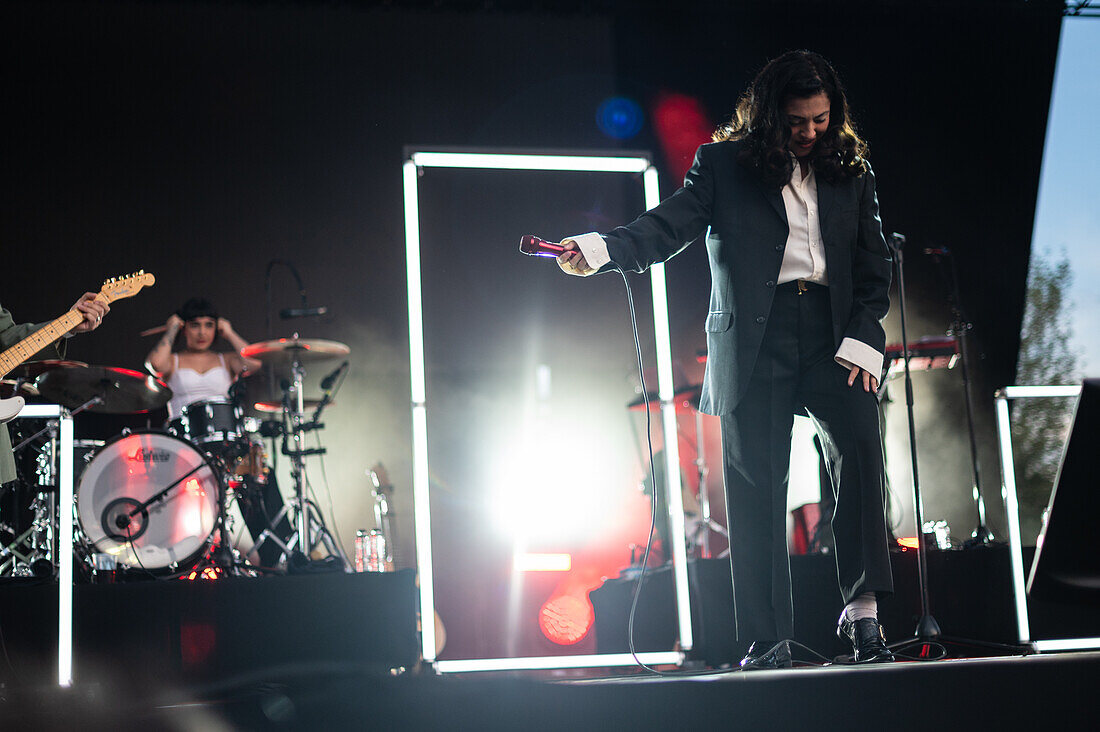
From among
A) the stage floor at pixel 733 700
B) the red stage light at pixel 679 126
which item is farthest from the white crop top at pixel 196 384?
the stage floor at pixel 733 700

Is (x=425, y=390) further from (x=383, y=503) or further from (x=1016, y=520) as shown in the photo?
(x=383, y=503)

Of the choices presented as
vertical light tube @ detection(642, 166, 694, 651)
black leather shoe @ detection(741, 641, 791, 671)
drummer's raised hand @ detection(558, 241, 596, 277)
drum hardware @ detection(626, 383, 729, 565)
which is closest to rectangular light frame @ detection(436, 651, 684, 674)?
vertical light tube @ detection(642, 166, 694, 651)

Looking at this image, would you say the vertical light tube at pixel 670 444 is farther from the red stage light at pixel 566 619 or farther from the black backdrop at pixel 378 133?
the black backdrop at pixel 378 133

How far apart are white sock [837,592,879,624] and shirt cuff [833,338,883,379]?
0.54 meters

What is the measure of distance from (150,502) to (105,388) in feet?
1.97

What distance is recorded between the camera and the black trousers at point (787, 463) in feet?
8.05

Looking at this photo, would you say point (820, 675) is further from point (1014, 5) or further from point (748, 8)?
point (1014, 5)

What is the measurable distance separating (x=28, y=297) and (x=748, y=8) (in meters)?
5.34

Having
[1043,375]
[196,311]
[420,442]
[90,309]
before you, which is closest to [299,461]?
[196,311]

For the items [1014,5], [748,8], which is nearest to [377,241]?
[748,8]

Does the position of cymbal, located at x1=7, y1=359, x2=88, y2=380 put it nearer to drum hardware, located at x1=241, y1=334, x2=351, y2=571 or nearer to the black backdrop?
drum hardware, located at x1=241, y1=334, x2=351, y2=571

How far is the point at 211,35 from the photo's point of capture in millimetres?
7332

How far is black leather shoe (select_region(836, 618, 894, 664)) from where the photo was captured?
7.67ft

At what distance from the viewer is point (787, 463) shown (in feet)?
8.36
